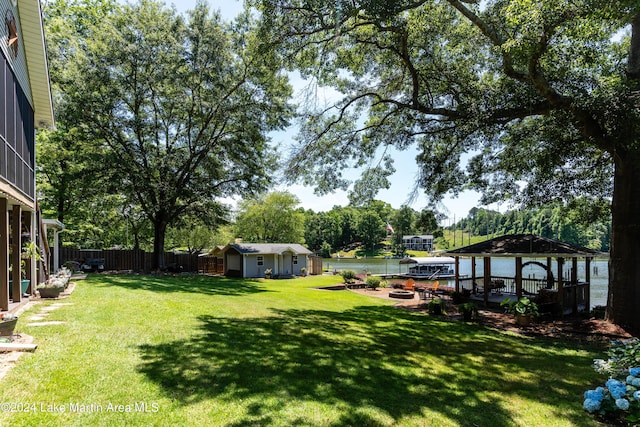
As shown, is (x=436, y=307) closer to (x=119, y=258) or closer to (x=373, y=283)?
(x=373, y=283)

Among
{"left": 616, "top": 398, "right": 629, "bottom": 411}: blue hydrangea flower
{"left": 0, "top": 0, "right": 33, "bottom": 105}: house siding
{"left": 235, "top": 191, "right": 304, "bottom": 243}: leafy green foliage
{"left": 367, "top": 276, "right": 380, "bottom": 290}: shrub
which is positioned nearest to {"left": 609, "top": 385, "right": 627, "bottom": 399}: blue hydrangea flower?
{"left": 616, "top": 398, "right": 629, "bottom": 411}: blue hydrangea flower

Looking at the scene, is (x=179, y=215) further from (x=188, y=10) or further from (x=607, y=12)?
(x=607, y=12)

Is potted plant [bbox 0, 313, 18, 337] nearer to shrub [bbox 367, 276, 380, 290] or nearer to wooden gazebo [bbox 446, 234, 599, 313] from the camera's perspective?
wooden gazebo [bbox 446, 234, 599, 313]

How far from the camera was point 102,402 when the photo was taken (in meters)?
4.27

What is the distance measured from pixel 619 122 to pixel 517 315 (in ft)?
21.7

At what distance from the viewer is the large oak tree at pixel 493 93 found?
816cm

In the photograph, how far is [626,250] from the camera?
33.6 ft

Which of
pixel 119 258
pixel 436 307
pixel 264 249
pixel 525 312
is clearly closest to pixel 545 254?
pixel 525 312

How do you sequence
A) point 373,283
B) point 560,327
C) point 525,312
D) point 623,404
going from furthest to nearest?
1. point 373,283
2. point 525,312
3. point 560,327
4. point 623,404

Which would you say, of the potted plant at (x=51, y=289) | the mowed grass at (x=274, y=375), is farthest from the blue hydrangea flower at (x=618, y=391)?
the potted plant at (x=51, y=289)

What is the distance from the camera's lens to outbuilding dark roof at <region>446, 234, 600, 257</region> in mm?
13016

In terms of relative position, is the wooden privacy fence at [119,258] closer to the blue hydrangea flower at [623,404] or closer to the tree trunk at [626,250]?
the tree trunk at [626,250]

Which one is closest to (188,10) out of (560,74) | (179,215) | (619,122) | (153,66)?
(153,66)

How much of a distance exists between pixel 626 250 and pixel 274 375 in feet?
34.9
